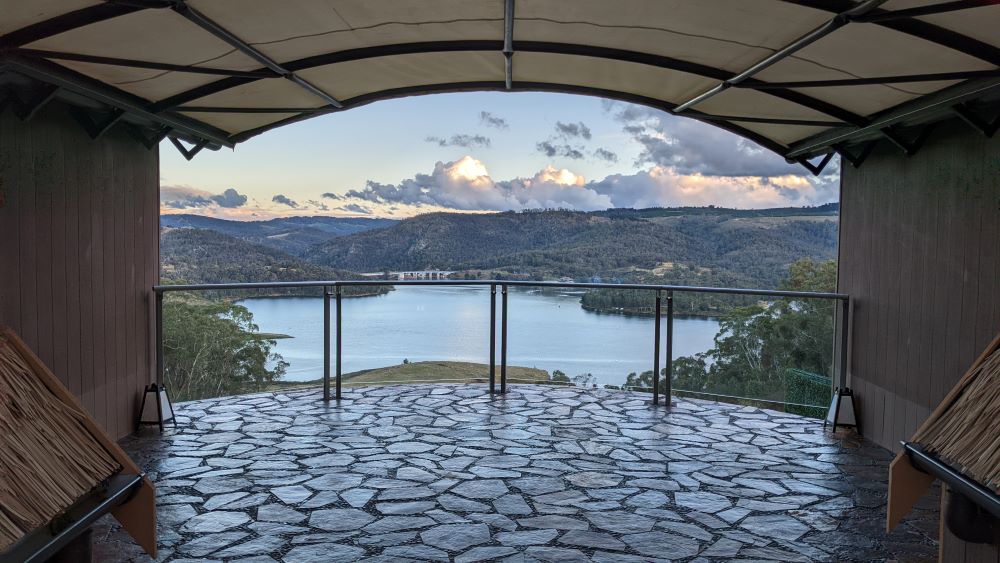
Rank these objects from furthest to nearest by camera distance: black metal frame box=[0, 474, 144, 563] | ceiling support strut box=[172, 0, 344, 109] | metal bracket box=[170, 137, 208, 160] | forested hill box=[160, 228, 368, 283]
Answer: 1. forested hill box=[160, 228, 368, 283]
2. metal bracket box=[170, 137, 208, 160]
3. ceiling support strut box=[172, 0, 344, 109]
4. black metal frame box=[0, 474, 144, 563]

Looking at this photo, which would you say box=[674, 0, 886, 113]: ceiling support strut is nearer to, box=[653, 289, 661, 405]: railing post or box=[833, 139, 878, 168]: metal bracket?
box=[833, 139, 878, 168]: metal bracket

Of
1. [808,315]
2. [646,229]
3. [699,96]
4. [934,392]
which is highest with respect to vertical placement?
[699,96]

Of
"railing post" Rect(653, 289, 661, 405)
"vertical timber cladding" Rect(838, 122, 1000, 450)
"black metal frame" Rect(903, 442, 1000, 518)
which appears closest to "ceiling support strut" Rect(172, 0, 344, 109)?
"railing post" Rect(653, 289, 661, 405)

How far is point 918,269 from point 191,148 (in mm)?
5418

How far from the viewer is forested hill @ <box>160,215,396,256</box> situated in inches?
321

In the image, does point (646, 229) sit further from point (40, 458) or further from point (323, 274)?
point (40, 458)

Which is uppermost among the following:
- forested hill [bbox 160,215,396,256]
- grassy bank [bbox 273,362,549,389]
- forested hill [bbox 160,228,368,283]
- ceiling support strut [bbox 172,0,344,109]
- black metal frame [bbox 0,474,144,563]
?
ceiling support strut [bbox 172,0,344,109]

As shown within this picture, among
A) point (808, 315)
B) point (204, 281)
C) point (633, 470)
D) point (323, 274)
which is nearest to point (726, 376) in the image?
point (808, 315)

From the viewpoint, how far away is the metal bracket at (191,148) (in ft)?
18.2

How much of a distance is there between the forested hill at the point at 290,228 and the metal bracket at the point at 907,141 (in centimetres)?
547

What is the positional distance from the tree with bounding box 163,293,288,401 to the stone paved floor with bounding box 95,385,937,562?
0.21m

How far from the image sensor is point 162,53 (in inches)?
147

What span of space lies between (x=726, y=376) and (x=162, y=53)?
5.12 m

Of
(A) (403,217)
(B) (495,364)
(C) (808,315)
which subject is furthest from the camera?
(A) (403,217)
